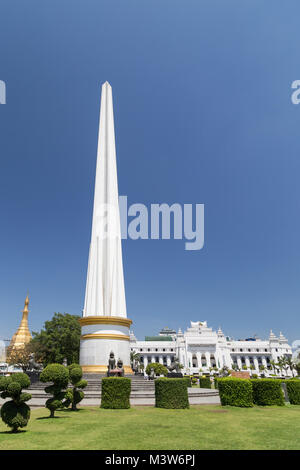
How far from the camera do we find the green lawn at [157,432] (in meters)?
6.96

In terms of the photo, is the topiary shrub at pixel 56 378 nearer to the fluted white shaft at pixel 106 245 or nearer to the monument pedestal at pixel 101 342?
the monument pedestal at pixel 101 342

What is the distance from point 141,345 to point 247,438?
11829cm

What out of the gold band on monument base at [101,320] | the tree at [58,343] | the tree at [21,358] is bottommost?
the tree at [21,358]

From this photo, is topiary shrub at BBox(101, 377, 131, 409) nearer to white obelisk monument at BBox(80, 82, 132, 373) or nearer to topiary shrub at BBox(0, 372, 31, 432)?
topiary shrub at BBox(0, 372, 31, 432)

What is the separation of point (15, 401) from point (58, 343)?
3547cm

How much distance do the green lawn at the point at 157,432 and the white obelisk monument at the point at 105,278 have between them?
46.0 feet

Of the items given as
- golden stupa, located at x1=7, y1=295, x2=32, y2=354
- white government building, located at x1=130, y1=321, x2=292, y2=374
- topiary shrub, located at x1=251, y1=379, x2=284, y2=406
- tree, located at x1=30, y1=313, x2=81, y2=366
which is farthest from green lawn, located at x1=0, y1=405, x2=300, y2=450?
white government building, located at x1=130, y1=321, x2=292, y2=374

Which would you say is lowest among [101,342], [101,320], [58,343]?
[58,343]

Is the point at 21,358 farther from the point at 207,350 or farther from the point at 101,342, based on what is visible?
the point at 207,350

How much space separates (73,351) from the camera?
136 feet

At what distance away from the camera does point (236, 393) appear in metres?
14.2

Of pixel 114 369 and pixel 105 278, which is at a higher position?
pixel 105 278

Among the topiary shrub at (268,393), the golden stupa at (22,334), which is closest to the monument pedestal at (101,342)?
the topiary shrub at (268,393)

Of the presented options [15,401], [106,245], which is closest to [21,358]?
[106,245]
